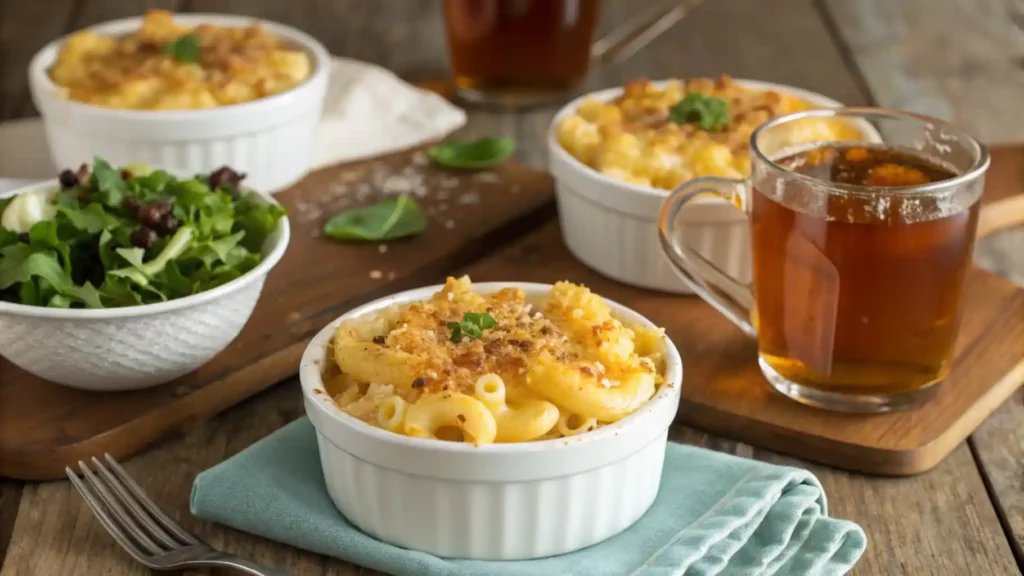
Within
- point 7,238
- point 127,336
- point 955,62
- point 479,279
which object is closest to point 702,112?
point 479,279

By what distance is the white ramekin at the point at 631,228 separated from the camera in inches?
96.4

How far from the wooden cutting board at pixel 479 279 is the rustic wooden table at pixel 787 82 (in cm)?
4

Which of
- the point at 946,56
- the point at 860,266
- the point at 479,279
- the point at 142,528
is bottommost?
the point at 946,56

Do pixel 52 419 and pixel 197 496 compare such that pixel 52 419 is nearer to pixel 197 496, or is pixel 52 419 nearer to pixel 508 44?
pixel 197 496

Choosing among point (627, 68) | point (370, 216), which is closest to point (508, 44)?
point (627, 68)

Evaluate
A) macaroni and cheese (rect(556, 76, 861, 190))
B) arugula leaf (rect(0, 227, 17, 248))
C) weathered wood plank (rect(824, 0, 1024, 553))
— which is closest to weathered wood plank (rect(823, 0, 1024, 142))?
weathered wood plank (rect(824, 0, 1024, 553))

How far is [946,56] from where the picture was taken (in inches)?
154

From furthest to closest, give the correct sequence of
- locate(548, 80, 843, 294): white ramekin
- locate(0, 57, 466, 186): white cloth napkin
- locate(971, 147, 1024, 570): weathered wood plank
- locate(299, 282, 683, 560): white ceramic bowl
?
locate(0, 57, 466, 186): white cloth napkin → locate(548, 80, 843, 294): white ramekin → locate(971, 147, 1024, 570): weathered wood plank → locate(299, 282, 683, 560): white ceramic bowl

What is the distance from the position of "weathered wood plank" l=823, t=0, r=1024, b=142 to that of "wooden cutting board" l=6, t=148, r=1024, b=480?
0.64 m

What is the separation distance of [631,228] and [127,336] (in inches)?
37.7

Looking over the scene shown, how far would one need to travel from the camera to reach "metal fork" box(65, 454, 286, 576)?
1.73m

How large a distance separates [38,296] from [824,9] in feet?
9.58

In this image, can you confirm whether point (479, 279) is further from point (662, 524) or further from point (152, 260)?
point (662, 524)

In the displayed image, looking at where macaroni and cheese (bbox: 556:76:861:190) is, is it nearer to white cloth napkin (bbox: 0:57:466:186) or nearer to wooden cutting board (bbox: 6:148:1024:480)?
wooden cutting board (bbox: 6:148:1024:480)
